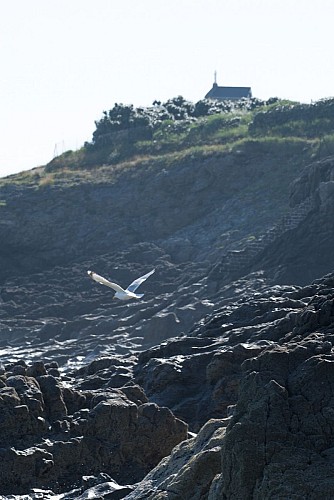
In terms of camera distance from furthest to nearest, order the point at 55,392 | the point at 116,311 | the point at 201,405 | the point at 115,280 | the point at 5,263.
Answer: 1. the point at 5,263
2. the point at 115,280
3. the point at 116,311
4. the point at 201,405
5. the point at 55,392

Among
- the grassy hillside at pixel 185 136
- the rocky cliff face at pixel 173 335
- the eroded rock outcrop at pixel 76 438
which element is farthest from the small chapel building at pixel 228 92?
the eroded rock outcrop at pixel 76 438

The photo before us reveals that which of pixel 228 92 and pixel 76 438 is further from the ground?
pixel 228 92

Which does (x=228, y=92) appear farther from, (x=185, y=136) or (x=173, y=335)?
(x=173, y=335)

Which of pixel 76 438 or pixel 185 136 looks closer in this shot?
pixel 76 438

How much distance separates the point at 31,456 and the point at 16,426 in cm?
108

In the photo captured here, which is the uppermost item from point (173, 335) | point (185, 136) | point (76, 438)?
point (185, 136)

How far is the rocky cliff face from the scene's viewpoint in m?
16.4

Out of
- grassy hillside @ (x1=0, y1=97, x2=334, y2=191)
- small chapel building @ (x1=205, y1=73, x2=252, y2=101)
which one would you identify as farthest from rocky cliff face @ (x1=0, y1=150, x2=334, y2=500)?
small chapel building @ (x1=205, y1=73, x2=252, y2=101)

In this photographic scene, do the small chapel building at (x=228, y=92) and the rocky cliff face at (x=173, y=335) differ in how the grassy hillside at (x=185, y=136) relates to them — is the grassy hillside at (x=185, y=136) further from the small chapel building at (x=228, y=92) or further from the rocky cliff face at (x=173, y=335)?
the small chapel building at (x=228, y=92)

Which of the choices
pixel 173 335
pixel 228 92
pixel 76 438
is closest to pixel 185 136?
pixel 228 92

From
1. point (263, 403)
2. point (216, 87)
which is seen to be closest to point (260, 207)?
point (216, 87)

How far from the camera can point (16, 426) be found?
976 inches

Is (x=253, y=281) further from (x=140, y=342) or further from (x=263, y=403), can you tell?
(x=263, y=403)

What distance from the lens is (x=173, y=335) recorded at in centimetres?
5716
